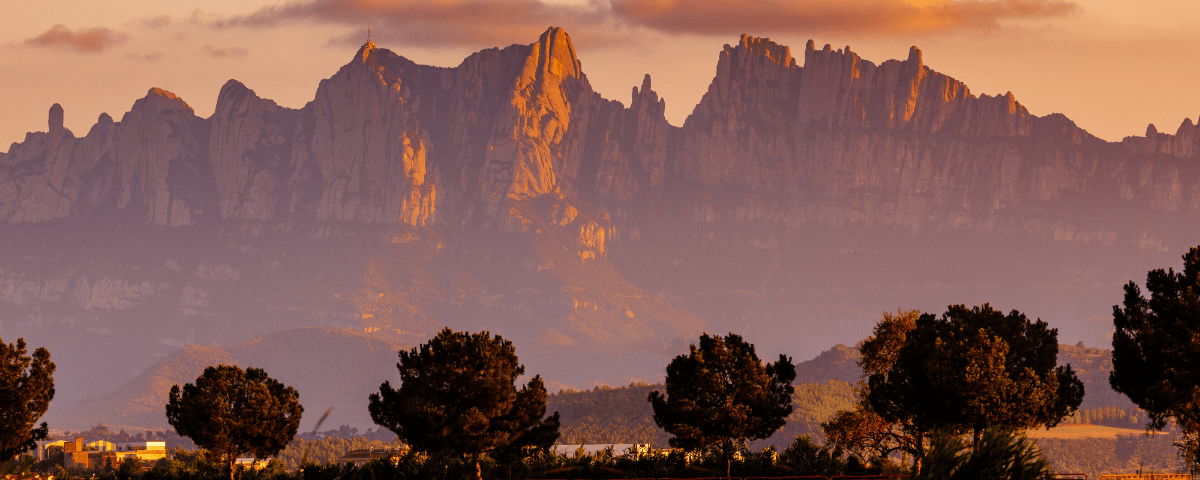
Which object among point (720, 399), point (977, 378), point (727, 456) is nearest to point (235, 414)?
point (720, 399)

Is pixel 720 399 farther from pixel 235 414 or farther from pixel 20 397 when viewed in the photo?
pixel 20 397

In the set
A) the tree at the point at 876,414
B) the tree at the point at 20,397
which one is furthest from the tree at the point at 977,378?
the tree at the point at 20,397

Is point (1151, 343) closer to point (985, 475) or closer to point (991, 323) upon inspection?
point (991, 323)

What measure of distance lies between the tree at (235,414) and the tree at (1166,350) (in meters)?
47.3

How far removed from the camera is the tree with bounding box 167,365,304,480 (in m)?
83.6

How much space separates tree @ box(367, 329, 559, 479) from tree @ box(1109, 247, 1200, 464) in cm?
2837

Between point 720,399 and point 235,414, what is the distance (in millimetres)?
29949

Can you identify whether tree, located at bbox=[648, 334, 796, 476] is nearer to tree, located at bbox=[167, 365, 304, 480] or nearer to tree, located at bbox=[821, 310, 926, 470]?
tree, located at bbox=[821, 310, 926, 470]

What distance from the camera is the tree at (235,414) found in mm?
83625

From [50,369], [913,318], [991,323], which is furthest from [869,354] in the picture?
[50,369]

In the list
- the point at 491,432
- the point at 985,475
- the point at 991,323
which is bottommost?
the point at 985,475

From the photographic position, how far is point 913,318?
81.9 m

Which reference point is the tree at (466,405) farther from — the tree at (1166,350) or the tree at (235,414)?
the tree at (1166,350)

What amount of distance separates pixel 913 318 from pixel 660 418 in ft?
53.6
